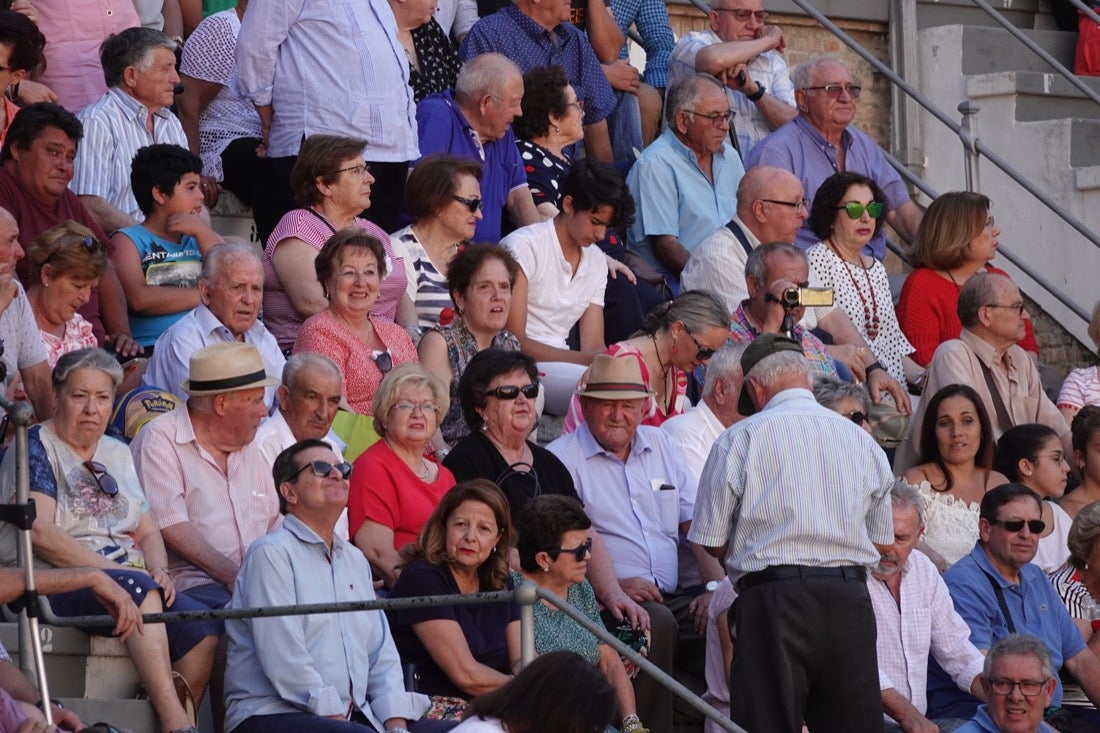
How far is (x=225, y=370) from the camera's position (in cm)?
714

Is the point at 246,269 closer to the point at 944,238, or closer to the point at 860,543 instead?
the point at 860,543

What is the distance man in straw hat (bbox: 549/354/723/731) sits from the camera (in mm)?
7855

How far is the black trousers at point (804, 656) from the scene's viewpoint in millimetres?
6688

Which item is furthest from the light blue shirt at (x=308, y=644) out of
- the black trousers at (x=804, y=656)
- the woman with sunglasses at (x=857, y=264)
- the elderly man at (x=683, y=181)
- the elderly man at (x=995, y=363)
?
the elderly man at (x=683, y=181)

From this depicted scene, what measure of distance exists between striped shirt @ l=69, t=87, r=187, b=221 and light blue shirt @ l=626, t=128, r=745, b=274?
2.38 meters

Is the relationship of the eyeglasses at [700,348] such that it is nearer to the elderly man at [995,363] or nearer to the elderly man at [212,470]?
the elderly man at [995,363]

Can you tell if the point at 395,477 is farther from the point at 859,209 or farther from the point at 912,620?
the point at 859,209

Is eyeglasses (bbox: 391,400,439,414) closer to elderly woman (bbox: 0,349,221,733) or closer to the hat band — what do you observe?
the hat band

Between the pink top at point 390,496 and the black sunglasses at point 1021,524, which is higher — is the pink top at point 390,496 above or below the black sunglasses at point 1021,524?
above

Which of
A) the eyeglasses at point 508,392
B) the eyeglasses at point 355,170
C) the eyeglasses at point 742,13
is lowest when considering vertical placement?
the eyeglasses at point 508,392

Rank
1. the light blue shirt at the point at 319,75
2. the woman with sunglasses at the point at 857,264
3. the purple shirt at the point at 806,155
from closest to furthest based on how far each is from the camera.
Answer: the light blue shirt at the point at 319,75 < the woman with sunglasses at the point at 857,264 < the purple shirt at the point at 806,155

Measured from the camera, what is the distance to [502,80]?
9.75 metres

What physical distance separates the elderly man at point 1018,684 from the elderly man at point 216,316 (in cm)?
269

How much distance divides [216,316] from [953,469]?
9.97ft
